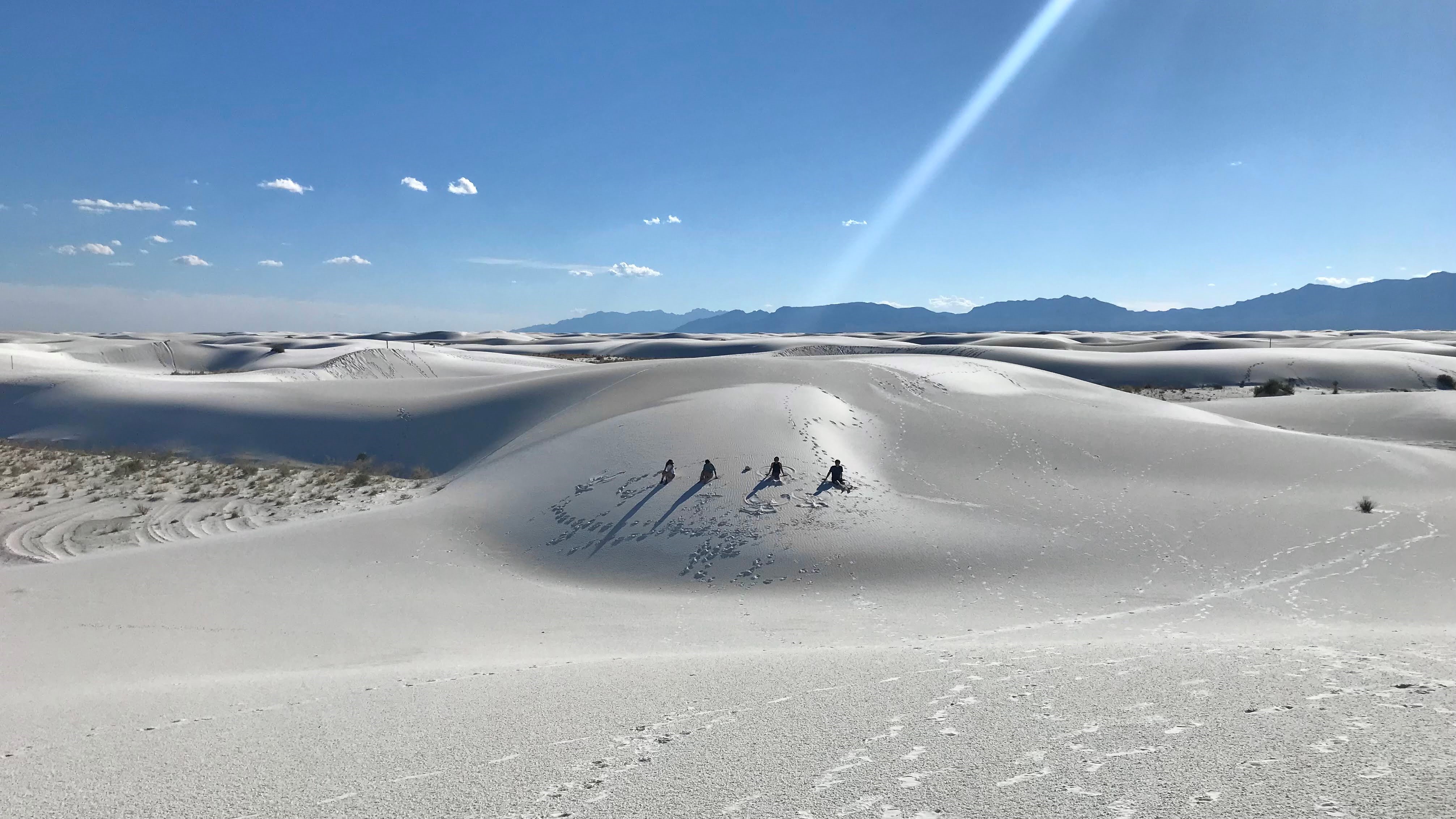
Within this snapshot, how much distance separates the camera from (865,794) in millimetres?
3426

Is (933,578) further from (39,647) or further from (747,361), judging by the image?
(747,361)

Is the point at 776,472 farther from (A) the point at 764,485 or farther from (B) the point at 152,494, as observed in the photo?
(B) the point at 152,494

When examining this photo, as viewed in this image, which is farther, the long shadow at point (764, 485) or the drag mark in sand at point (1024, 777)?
the long shadow at point (764, 485)

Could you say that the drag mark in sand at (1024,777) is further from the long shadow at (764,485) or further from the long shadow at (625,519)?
the long shadow at (764,485)

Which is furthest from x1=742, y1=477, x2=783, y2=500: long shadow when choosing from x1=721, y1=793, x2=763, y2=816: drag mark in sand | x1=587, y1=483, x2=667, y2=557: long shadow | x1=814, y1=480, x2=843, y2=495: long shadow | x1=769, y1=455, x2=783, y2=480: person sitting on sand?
x1=721, y1=793, x2=763, y2=816: drag mark in sand

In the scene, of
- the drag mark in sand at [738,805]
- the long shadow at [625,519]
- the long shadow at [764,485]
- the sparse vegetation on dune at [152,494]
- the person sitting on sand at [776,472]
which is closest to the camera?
the drag mark in sand at [738,805]

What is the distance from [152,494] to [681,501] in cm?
1267

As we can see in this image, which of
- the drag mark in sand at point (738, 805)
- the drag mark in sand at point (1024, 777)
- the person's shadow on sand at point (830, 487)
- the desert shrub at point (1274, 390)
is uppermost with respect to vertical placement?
the desert shrub at point (1274, 390)

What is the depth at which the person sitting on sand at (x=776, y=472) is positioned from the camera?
12906 millimetres

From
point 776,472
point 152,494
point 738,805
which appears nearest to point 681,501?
point 776,472

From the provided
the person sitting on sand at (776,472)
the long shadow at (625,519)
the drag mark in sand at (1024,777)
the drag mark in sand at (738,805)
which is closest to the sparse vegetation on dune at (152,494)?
the long shadow at (625,519)

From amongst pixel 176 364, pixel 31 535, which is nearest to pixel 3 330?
pixel 176 364

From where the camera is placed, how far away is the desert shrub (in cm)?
3206

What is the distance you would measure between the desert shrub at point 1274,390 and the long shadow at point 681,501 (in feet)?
101
